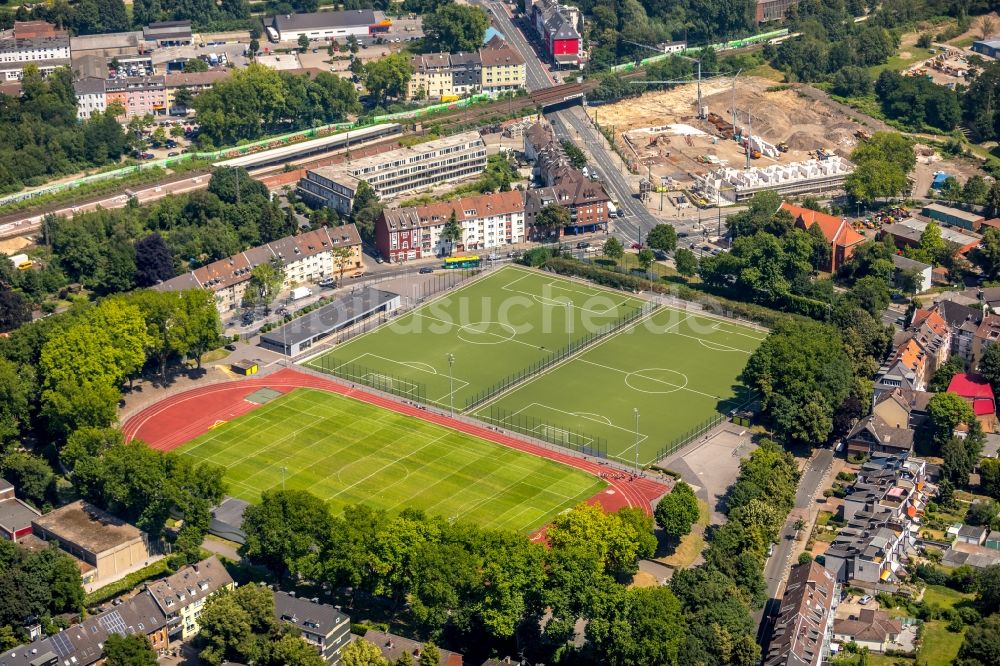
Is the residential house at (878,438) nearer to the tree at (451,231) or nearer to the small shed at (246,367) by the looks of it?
the small shed at (246,367)

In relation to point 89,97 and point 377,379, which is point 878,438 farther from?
point 89,97

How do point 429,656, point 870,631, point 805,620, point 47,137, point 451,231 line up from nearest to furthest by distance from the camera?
point 429,656
point 805,620
point 870,631
point 451,231
point 47,137

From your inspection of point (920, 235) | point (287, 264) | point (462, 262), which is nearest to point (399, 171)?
point (462, 262)

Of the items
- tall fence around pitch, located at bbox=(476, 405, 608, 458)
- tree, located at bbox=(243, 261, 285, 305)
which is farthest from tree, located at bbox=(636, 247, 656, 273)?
tree, located at bbox=(243, 261, 285, 305)

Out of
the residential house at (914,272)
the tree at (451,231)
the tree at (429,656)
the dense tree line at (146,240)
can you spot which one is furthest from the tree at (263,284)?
the residential house at (914,272)

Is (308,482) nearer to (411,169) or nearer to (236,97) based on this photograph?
(411,169)
